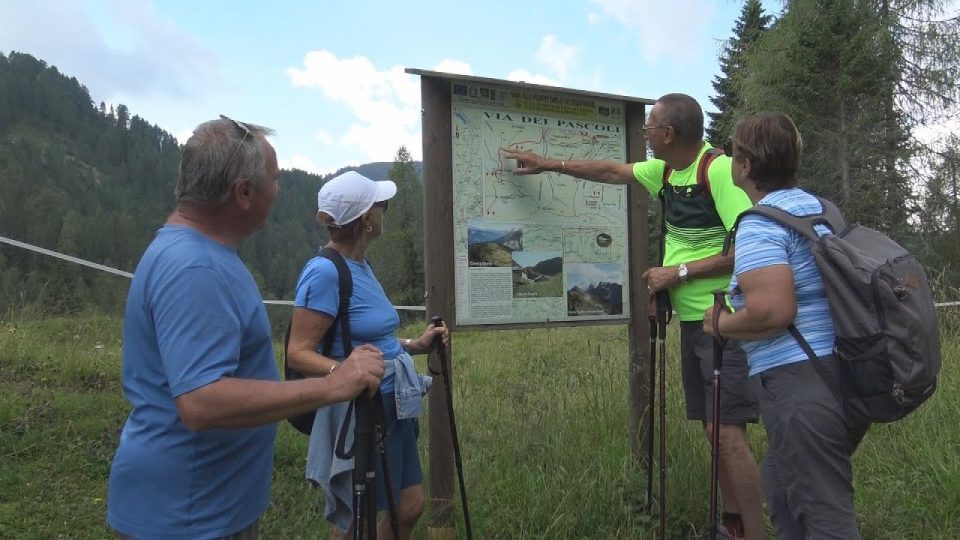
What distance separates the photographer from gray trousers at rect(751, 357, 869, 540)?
85.1 inches

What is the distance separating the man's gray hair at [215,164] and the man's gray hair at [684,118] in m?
2.05

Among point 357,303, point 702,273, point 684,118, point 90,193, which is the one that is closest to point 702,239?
point 702,273

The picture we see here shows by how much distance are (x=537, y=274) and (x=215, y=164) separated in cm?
229

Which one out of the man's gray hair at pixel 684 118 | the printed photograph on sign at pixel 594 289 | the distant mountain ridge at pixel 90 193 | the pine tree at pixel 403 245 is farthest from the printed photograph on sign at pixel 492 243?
the pine tree at pixel 403 245

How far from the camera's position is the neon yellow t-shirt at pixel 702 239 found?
303 centimetres

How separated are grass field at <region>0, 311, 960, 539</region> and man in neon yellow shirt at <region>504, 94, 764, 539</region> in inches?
21.9

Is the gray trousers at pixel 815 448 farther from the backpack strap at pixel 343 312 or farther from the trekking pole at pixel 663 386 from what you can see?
the backpack strap at pixel 343 312

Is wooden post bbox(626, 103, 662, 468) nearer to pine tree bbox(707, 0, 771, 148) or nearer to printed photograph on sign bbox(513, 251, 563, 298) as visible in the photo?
printed photograph on sign bbox(513, 251, 563, 298)

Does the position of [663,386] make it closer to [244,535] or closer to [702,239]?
[702,239]

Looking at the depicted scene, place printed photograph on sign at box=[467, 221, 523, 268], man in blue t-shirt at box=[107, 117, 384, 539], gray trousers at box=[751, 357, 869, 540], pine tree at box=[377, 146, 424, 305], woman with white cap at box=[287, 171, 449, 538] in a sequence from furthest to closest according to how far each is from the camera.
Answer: pine tree at box=[377, 146, 424, 305]
printed photograph on sign at box=[467, 221, 523, 268]
woman with white cap at box=[287, 171, 449, 538]
gray trousers at box=[751, 357, 869, 540]
man in blue t-shirt at box=[107, 117, 384, 539]

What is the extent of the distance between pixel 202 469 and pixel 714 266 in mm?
2243

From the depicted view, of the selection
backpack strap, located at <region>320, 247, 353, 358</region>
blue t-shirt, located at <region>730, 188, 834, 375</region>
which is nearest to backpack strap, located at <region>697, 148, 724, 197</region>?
blue t-shirt, located at <region>730, 188, 834, 375</region>

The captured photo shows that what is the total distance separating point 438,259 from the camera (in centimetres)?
346

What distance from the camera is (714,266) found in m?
3.06
